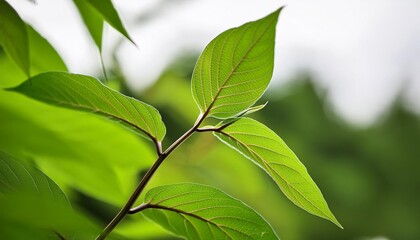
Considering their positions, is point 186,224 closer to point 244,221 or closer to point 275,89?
point 244,221

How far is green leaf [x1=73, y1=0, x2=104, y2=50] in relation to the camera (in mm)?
331

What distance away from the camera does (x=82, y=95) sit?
329 mm

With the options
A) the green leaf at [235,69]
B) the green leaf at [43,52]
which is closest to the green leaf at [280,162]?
the green leaf at [235,69]

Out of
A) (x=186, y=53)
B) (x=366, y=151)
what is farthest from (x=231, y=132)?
(x=366, y=151)

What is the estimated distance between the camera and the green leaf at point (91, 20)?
1.09 ft

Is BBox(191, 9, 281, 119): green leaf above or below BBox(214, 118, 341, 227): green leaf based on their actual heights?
above

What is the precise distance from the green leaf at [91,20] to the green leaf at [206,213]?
0.29 feet

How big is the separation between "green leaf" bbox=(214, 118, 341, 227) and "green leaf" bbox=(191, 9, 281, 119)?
1 cm

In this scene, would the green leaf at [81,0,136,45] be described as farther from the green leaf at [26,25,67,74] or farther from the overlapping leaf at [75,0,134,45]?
the green leaf at [26,25,67,74]

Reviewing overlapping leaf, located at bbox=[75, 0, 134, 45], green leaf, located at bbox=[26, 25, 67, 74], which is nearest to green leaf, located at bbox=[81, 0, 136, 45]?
overlapping leaf, located at bbox=[75, 0, 134, 45]

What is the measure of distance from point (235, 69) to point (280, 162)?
0.06m

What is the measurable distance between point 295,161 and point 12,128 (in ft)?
0.55

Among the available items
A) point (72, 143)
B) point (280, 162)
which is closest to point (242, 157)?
point (72, 143)

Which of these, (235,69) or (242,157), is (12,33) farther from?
(242,157)
